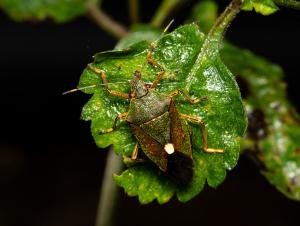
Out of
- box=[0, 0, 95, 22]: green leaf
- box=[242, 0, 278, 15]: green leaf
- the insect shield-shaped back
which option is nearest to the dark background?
box=[0, 0, 95, 22]: green leaf

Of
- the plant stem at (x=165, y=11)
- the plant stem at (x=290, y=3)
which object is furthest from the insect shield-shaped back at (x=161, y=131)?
the plant stem at (x=165, y=11)

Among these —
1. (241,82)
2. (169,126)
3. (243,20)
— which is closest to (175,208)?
(243,20)

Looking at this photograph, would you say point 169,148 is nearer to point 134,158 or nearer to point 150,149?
point 150,149

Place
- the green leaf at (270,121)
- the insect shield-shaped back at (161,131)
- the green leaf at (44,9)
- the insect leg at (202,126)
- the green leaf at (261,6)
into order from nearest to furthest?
the green leaf at (261,6), the insect leg at (202,126), the insect shield-shaped back at (161,131), the green leaf at (270,121), the green leaf at (44,9)

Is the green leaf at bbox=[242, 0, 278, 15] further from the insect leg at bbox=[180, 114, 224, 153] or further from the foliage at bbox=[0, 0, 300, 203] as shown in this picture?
the insect leg at bbox=[180, 114, 224, 153]

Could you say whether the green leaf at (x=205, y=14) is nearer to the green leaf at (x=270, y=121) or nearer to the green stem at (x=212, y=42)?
the green leaf at (x=270, y=121)

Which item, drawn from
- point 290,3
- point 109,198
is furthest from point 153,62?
point 109,198

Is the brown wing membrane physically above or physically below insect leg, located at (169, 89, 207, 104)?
below
